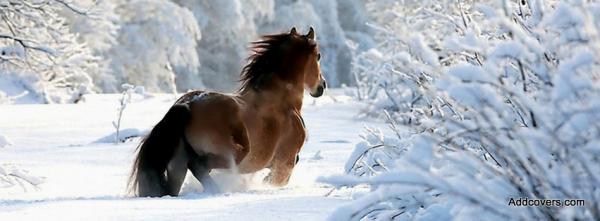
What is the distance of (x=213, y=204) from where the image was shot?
3.93 metres

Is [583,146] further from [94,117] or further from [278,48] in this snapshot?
[94,117]

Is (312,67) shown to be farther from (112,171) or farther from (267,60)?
(112,171)

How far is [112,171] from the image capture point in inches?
265

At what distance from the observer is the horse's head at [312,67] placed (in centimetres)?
619

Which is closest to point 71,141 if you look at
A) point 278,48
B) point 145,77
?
point 278,48

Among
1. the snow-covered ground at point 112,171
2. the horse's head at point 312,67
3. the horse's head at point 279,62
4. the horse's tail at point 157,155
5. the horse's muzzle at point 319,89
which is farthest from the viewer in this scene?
the horse's muzzle at point 319,89

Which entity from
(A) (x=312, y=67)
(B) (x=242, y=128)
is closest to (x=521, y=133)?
(B) (x=242, y=128)

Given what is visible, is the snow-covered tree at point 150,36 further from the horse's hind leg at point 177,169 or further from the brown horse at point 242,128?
the horse's hind leg at point 177,169

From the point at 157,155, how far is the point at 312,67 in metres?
1.66

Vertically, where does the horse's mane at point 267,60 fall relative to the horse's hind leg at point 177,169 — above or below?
above

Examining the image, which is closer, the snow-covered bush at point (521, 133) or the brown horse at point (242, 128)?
the snow-covered bush at point (521, 133)

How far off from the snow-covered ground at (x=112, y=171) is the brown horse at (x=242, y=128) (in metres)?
0.15

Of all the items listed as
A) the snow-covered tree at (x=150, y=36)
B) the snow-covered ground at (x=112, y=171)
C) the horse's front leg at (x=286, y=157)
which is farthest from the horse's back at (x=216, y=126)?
the snow-covered tree at (x=150, y=36)

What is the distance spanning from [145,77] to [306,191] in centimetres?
2391
